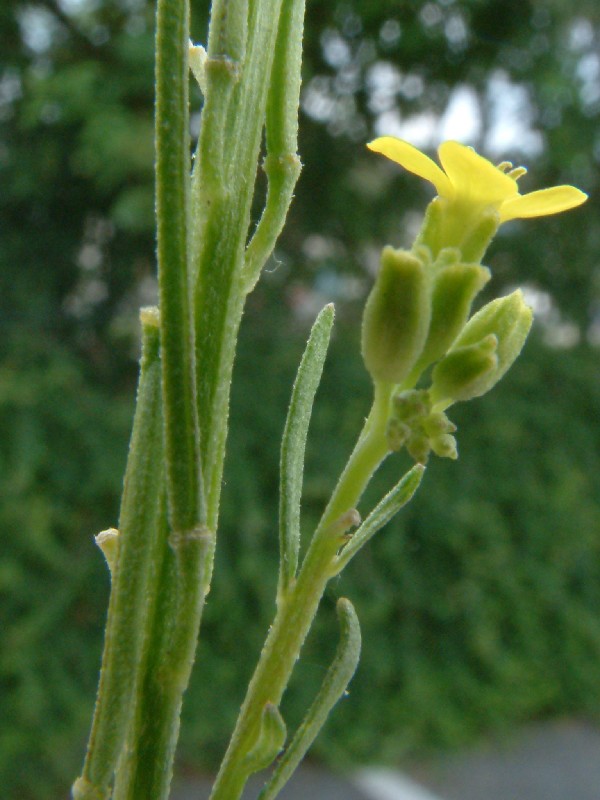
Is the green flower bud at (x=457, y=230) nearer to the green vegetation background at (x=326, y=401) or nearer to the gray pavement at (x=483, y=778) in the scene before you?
the green vegetation background at (x=326, y=401)

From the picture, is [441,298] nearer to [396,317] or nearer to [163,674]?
[396,317]

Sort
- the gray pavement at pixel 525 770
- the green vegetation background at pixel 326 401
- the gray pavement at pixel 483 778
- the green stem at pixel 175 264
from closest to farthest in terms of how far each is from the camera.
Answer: the green stem at pixel 175 264 < the green vegetation background at pixel 326 401 < the gray pavement at pixel 483 778 < the gray pavement at pixel 525 770

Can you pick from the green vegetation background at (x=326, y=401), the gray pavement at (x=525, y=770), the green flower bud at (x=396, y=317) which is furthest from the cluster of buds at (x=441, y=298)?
the gray pavement at (x=525, y=770)

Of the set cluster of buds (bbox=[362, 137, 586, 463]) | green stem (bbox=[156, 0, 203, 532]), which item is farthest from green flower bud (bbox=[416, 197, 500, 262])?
green stem (bbox=[156, 0, 203, 532])

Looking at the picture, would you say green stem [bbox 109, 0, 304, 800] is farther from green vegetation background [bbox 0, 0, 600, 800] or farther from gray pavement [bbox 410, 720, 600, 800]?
gray pavement [bbox 410, 720, 600, 800]

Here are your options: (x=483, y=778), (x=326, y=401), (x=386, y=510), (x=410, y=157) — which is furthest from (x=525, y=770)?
(x=410, y=157)

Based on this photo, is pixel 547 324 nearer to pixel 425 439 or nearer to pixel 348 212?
pixel 348 212
